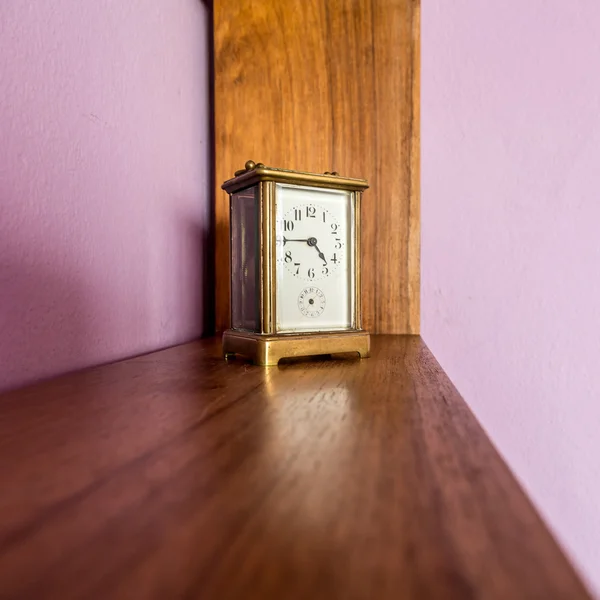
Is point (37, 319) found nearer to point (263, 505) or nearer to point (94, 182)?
point (94, 182)

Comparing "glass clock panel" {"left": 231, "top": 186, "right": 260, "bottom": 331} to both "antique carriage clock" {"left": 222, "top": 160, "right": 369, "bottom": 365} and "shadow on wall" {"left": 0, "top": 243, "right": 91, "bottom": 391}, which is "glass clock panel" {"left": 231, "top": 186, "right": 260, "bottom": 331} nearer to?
"antique carriage clock" {"left": 222, "top": 160, "right": 369, "bottom": 365}

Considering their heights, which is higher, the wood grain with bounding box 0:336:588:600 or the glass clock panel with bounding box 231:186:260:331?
the glass clock panel with bounding box 231:186:260:331

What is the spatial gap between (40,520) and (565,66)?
64.4 inches

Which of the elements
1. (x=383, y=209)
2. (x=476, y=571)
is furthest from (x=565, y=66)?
(x=476, y=571)

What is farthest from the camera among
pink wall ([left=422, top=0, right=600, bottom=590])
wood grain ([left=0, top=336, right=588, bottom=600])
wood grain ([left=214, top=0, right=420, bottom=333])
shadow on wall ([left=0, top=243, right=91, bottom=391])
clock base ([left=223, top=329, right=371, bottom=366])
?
pink wall ([left=422, top=0, right=600, bottom=590])

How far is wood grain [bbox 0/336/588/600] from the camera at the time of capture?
188mm

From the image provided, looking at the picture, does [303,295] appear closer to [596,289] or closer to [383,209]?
[383,209]

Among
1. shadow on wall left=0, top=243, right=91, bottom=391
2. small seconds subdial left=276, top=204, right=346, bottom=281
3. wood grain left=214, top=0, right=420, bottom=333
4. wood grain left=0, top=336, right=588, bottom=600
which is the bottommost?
wood grain left=0, top=336, right=588, bottom=600

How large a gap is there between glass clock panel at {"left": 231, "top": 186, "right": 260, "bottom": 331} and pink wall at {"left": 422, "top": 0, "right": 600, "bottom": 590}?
77 cm

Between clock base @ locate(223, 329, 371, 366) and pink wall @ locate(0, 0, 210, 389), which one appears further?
clock base @ locate(223, 329, 371, 366)

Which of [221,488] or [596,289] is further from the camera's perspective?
[596,289]

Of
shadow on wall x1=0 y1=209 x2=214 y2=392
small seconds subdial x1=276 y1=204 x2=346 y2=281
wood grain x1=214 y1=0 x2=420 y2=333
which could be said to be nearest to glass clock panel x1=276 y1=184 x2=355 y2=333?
small seconds subdial x1=276 y1=204 x2=346 y2=281

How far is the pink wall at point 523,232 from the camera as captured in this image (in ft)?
4.66

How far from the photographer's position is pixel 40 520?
245 mm
